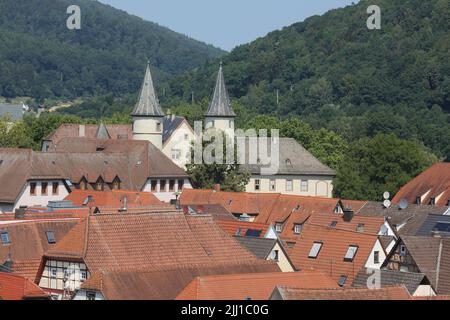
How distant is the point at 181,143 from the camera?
9281cm

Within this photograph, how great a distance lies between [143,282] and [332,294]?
9.44 meters

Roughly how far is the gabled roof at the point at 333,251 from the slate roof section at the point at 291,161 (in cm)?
4430

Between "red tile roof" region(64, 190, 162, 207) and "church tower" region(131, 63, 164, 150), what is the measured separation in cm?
2139

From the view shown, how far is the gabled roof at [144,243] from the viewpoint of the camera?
36125mm

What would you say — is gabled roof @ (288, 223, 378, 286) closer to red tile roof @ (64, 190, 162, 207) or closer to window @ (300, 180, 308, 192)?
red tile roof @ (64, 190, 162, 207)

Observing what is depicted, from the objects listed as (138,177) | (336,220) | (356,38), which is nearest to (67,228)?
(336,220)

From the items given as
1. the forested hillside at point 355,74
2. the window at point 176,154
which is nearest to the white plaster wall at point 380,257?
the window at point 176,154

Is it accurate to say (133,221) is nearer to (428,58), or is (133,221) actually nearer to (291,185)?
(291,185)

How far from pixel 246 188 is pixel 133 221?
169 feet

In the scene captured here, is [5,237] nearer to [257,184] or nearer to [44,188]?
[44,188]

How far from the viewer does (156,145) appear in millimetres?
89312

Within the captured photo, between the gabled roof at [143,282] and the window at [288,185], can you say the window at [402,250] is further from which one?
the window at [288,185]

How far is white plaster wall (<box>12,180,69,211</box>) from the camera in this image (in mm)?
69750
